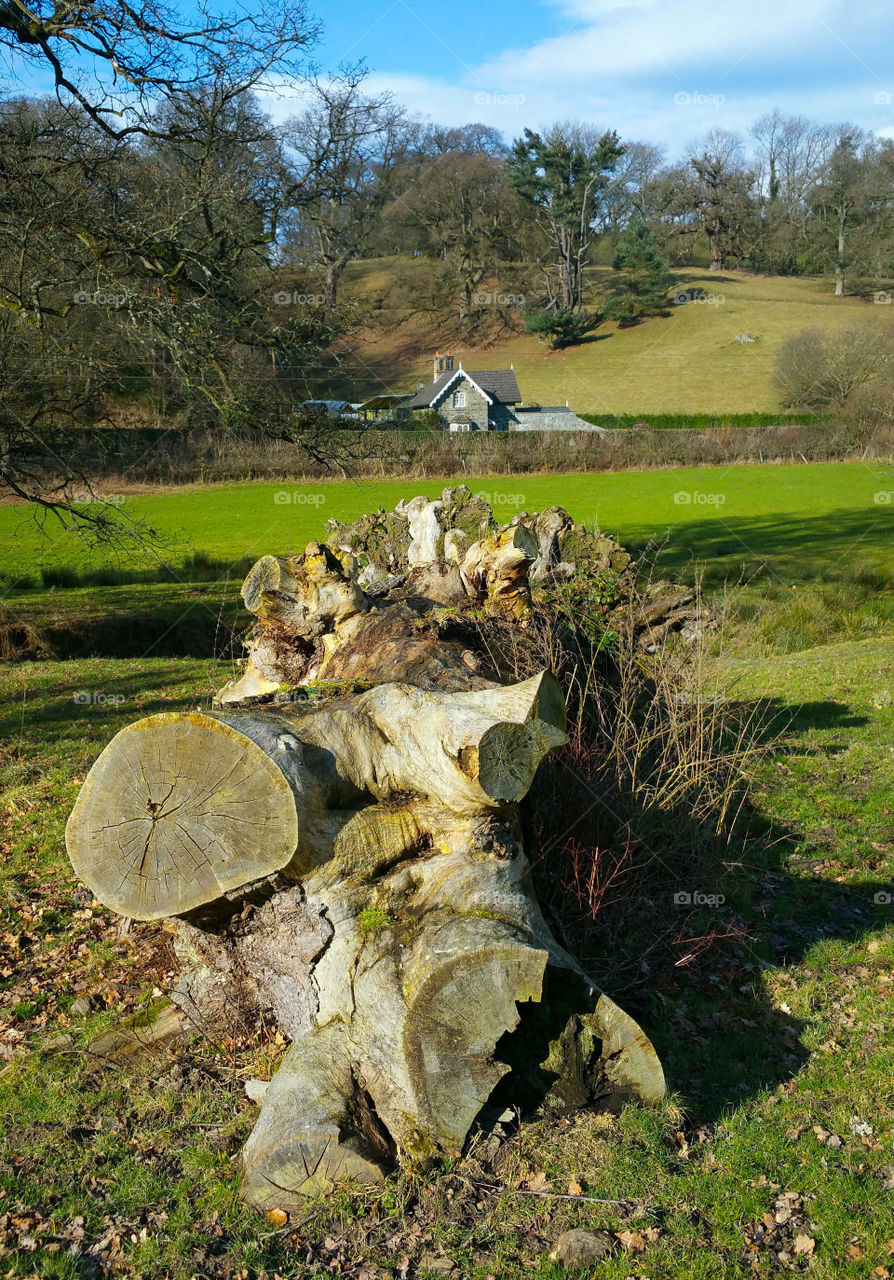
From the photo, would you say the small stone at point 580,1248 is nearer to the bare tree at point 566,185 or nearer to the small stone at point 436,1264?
the small stone at point 436,1264

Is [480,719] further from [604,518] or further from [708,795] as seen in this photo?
[604,518]

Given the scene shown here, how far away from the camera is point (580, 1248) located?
345cm

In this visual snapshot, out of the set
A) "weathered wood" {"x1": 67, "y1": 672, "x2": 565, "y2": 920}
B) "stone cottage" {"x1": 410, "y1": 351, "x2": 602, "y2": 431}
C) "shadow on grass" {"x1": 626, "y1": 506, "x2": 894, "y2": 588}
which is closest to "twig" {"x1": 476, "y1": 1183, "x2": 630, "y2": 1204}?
"weathered wood" {"x1": 67, "y1": 672, "x2": 565, "y2": 920}

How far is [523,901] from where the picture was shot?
4.11 m

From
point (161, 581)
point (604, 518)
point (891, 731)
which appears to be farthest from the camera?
A: point (604, 518)

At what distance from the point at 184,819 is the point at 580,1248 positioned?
2.20m

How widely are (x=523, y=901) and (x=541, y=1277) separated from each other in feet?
4.40

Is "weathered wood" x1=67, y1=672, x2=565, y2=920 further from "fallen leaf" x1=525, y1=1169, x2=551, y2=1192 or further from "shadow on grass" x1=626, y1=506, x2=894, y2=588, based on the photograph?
"shadow on grass" x1=626, y1=506, x2=894, y2=588

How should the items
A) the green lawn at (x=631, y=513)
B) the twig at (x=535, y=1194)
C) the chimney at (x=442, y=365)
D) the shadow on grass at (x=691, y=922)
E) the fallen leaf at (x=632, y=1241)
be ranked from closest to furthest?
the fallen leaf at (x=632, y=1241), the twig at (x=535, y=1194), the shadow on grass at (x=691, y=922), the green lawn at (x=631, y=513), the chimney at (x=442, y=365)

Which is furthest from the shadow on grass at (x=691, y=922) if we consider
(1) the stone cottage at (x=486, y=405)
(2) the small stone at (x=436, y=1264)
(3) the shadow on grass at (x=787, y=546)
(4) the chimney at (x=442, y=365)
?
(4) the chimney at (x=442, y=365)

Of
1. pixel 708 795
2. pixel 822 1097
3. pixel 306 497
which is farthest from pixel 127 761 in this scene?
pixel 306 497

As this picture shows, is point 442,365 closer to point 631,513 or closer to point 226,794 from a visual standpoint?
point 631,513

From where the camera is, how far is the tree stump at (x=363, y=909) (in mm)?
3734

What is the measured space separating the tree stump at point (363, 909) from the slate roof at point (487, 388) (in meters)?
61.8
